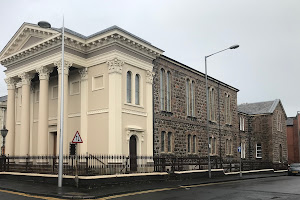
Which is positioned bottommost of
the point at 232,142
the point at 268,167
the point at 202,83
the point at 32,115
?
the point at 268,167

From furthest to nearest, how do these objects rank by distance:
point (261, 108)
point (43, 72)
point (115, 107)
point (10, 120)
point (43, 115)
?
1. point (261, 108)
2. point (10, 120)
3. point (43, 72)
4. point (43, 115)
5. point (115, 107)

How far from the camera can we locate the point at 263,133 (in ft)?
160

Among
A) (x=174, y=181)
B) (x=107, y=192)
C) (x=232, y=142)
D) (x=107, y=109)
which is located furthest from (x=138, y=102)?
(x=232, y=142)

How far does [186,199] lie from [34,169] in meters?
11.5

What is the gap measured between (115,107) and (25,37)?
10.7 metres

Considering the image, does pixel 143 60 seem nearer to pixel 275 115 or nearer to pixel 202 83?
pixel 202 83

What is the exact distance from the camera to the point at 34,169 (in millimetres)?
21062

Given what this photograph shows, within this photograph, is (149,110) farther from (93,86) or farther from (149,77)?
(93,86)

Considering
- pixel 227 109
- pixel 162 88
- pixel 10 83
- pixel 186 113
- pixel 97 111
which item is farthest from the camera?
pixel 227 109

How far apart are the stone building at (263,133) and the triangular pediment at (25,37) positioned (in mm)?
30518

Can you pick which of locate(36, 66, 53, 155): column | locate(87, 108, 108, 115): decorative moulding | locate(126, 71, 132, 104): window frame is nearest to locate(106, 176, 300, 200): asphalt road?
locate(87, 108, 108, 115): decorative moulding

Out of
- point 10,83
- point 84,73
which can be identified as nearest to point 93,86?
point 84,73

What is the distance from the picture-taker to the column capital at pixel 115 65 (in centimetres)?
2339

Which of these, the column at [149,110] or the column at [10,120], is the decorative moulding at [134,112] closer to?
the column at [149,110]
